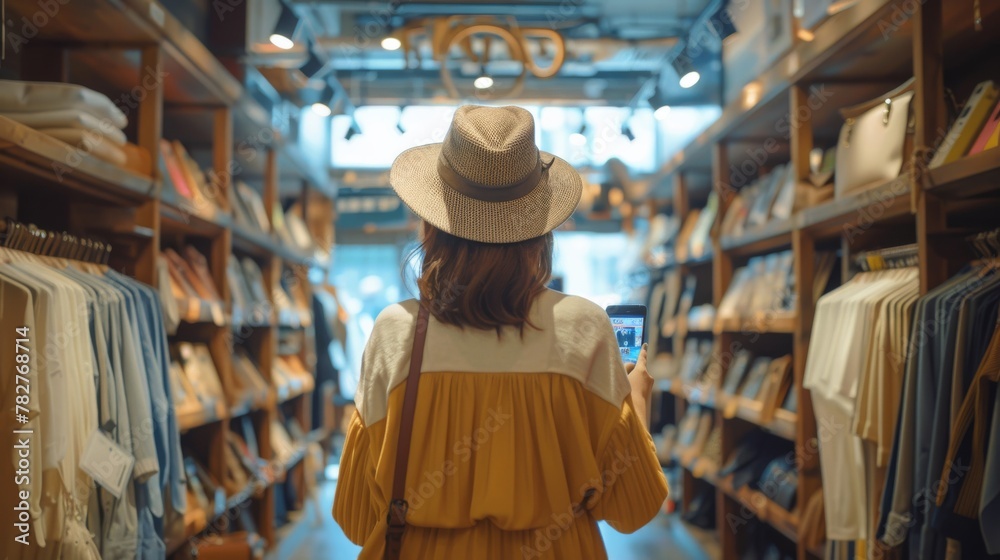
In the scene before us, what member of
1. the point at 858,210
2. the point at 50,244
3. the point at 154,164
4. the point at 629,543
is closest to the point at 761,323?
the point at 858,210

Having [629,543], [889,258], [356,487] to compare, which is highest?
[889,258]

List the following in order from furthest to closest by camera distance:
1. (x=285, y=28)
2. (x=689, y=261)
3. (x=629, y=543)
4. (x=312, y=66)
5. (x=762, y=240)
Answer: (x=689, y=261) < (x=629, y=543) < (x=312, y=66) < (x=285, y=28) < (x=762, y=240)

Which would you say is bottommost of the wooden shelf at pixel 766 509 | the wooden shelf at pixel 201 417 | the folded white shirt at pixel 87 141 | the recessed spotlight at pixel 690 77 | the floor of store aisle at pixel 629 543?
the floor of store aisle at pixel 629 543

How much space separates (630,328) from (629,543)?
363 centimetres

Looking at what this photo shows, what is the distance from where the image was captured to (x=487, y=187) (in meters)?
1.53

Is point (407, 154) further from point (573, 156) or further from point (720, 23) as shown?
point (573, 156)

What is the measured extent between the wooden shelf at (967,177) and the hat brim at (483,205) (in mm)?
1103

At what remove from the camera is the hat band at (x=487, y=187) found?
1.53 m

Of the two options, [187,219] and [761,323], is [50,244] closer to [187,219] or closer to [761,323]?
[187,219]

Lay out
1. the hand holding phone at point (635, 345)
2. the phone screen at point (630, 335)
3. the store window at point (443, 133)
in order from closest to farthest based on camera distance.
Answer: the hand holding phone at point (635, 345), the phone screen at point (630, 335), the store window at point (443, 133)

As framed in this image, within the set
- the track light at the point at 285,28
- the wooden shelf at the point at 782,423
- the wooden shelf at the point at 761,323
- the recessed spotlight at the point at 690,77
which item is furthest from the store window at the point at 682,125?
the track light at the point at 285,28

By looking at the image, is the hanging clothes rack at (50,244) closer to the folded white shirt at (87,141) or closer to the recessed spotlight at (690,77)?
the folded white shirt at (87,141)

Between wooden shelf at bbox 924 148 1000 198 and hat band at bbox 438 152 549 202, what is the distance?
4.02 ft

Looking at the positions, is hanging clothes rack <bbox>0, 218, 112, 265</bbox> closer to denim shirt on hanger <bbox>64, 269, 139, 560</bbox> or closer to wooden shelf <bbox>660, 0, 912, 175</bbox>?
denim shirt on hanger <bbox>64, 269, 139, 560</bbox>
